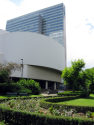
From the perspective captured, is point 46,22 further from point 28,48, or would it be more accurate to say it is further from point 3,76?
point 3,76

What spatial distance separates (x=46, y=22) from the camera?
85750mm

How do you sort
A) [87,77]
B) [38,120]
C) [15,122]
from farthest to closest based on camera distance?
[87,77], [15,122], [38,120]

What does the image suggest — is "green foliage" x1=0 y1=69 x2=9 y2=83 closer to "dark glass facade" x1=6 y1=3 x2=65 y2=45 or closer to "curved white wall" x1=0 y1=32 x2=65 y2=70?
"curved white wall" x1=0 y1=32 x2=65 y2=70

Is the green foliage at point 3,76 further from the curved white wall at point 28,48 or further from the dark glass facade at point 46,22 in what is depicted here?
the dark glass facade at point 46,22

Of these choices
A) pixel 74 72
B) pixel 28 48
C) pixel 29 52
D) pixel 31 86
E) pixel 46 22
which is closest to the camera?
pixel 31 86

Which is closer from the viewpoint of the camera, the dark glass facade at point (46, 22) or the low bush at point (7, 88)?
the low bush at point (7, 88)

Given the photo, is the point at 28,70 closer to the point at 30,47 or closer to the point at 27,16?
the point at 30,47

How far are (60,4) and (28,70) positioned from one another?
56.8 meters

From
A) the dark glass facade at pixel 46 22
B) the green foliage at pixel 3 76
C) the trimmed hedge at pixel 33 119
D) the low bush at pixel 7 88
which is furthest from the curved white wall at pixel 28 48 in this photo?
the dark glass facade at pixel 46 22

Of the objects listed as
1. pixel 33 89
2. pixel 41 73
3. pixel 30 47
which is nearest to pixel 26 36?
pixel 30 47

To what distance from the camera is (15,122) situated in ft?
19.1

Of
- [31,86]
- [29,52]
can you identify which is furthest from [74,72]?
[29,52]

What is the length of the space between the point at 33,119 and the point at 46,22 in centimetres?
8504

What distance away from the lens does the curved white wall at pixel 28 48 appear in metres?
38.3
